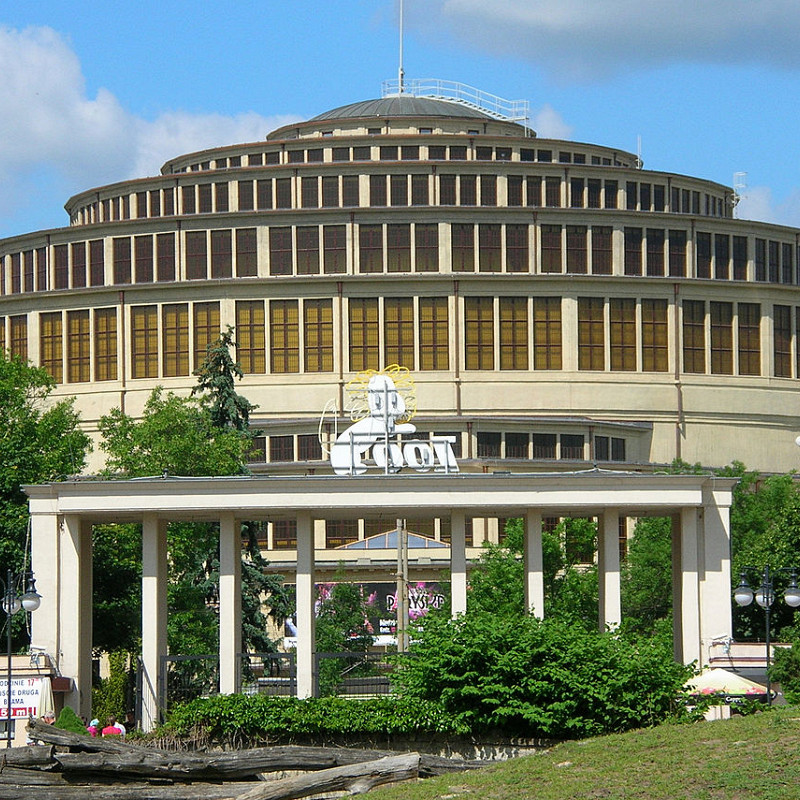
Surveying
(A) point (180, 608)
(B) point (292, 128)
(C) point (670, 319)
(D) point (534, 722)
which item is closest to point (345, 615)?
(A) point (180, 608)

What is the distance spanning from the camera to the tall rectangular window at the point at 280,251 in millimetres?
96812

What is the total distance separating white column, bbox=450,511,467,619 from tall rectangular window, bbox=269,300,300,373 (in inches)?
1737

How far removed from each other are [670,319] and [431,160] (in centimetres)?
1694

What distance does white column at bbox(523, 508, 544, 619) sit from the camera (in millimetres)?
49688

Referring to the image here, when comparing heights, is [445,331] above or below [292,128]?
below

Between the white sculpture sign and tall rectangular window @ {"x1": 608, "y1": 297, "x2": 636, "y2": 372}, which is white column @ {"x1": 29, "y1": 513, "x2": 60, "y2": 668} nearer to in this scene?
the white sculpture sign

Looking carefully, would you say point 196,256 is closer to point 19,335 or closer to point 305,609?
point 19,335

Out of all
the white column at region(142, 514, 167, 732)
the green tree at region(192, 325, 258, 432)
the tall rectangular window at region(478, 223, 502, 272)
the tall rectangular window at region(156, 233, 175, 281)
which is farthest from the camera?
the tall rectangular window at region(156, 233, 175, 281)

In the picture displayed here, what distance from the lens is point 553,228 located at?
321 ft

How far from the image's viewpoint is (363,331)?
3708 inches

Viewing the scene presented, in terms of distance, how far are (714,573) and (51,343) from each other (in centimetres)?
5516

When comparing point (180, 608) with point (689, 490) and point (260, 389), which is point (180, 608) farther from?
point (260, 389)

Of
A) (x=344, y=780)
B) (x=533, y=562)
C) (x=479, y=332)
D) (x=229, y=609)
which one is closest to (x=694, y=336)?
(x=479, y=332)

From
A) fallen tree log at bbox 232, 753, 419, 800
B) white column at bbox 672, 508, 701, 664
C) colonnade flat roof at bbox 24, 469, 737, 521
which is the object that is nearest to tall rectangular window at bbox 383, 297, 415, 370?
white column at bbox 672, 508, 701, 664
